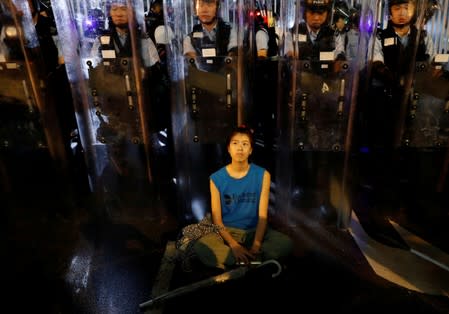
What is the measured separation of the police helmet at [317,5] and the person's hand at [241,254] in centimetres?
220

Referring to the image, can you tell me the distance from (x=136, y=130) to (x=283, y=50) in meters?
1.75

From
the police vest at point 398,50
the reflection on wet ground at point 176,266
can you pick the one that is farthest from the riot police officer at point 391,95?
the reflection on wet ground at point 176,266

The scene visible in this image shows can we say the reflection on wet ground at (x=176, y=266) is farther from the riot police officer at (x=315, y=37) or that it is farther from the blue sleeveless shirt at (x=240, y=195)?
the riot police officer at (x=315, y=37)

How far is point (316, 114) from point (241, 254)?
1.64 metres

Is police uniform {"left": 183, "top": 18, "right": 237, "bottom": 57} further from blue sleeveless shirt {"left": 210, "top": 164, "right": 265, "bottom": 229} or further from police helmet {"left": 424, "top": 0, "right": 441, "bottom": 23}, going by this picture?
police helmet {"left": 424, "top": 0, "right": 441, "bottom": 23}

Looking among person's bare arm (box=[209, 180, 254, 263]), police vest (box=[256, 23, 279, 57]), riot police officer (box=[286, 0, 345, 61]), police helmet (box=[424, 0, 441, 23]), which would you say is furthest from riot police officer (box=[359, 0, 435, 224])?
person's bare arm (box=[209, 180, 254, 263])

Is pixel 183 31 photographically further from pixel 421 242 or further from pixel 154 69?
pixel 421 242

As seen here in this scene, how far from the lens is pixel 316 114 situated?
3.55 m

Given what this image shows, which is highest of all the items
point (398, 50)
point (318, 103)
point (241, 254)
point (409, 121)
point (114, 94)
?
point (398, 50)

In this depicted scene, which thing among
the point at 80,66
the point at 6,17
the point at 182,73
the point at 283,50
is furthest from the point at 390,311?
the point at 6,17

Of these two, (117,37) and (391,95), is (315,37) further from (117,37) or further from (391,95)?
(117,37)

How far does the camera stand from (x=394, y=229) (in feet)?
12.5

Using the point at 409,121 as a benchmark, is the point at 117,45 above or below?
above

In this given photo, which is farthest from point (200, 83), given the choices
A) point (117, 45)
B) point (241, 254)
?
point (241, 254)
